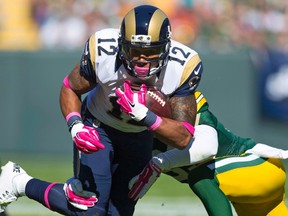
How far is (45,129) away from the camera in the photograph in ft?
33.1

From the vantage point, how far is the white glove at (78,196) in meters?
4.83

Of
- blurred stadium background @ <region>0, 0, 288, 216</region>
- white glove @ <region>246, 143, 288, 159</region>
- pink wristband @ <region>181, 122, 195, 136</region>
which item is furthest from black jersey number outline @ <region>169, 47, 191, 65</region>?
blurred stadium background @ <region>0, 0, 288, 216</region>

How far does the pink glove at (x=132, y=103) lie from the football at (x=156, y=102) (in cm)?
9

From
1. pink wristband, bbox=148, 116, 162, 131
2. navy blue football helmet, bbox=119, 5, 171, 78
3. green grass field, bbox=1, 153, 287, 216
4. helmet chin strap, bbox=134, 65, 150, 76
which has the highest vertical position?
navy blue football helmet, bbox=119, 5, 171, 78

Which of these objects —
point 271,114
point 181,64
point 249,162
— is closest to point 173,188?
point 271,114

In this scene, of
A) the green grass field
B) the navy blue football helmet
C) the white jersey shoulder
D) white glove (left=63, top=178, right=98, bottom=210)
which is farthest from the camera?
the green grass field

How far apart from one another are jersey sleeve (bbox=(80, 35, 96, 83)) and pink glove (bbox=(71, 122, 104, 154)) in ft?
1.12

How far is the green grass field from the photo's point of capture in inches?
265

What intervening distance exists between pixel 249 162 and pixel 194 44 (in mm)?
5531

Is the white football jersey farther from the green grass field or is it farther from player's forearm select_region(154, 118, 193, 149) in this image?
the green grass field

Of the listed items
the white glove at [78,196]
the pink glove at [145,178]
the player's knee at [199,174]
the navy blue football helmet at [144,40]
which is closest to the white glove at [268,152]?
the player's knee at [199,174]

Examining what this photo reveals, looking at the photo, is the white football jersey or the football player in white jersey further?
the white football jersey

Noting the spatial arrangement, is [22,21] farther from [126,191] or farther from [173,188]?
[126,191]

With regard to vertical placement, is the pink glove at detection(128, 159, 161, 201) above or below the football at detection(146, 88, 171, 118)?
below
